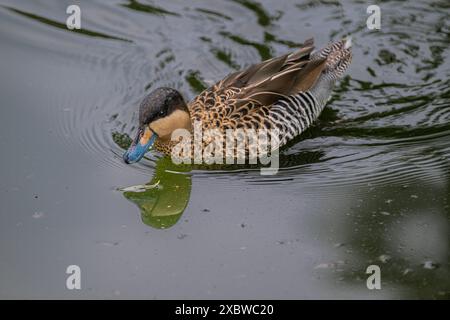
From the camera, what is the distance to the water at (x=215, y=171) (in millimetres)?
7191

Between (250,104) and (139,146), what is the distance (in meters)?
1.25

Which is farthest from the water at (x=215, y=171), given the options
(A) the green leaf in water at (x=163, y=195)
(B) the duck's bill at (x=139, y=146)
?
(B) the duck's bill at (x=139, y=146)

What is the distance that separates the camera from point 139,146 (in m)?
8.70

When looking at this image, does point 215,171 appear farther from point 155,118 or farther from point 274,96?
point 274,96

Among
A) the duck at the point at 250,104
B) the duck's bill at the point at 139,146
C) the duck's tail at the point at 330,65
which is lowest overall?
the duck's bill at the point at 139,146

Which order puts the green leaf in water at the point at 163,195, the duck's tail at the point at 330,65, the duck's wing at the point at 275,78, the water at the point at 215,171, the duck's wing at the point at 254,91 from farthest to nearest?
1. the duck's tail at the point at 330,65
2. the duck's wing at the point at 275,78
3. the duck's wing at the point at 254,91
4. the green leaf in water at the point at 163,195
5. the water at the point at 215,171

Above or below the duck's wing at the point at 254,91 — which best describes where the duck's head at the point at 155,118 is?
below

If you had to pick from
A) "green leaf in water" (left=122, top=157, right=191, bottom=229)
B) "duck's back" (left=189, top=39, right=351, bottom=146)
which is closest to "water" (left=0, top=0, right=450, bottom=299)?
"green leaf in water" (left=122, top=157, right=191, bottom=229)

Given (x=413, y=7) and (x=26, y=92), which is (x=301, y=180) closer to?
(x=26, y=92)

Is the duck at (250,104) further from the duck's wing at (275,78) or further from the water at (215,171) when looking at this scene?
the water at (215,171)

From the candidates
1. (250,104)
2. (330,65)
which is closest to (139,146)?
(250,104)

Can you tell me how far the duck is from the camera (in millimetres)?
8703
